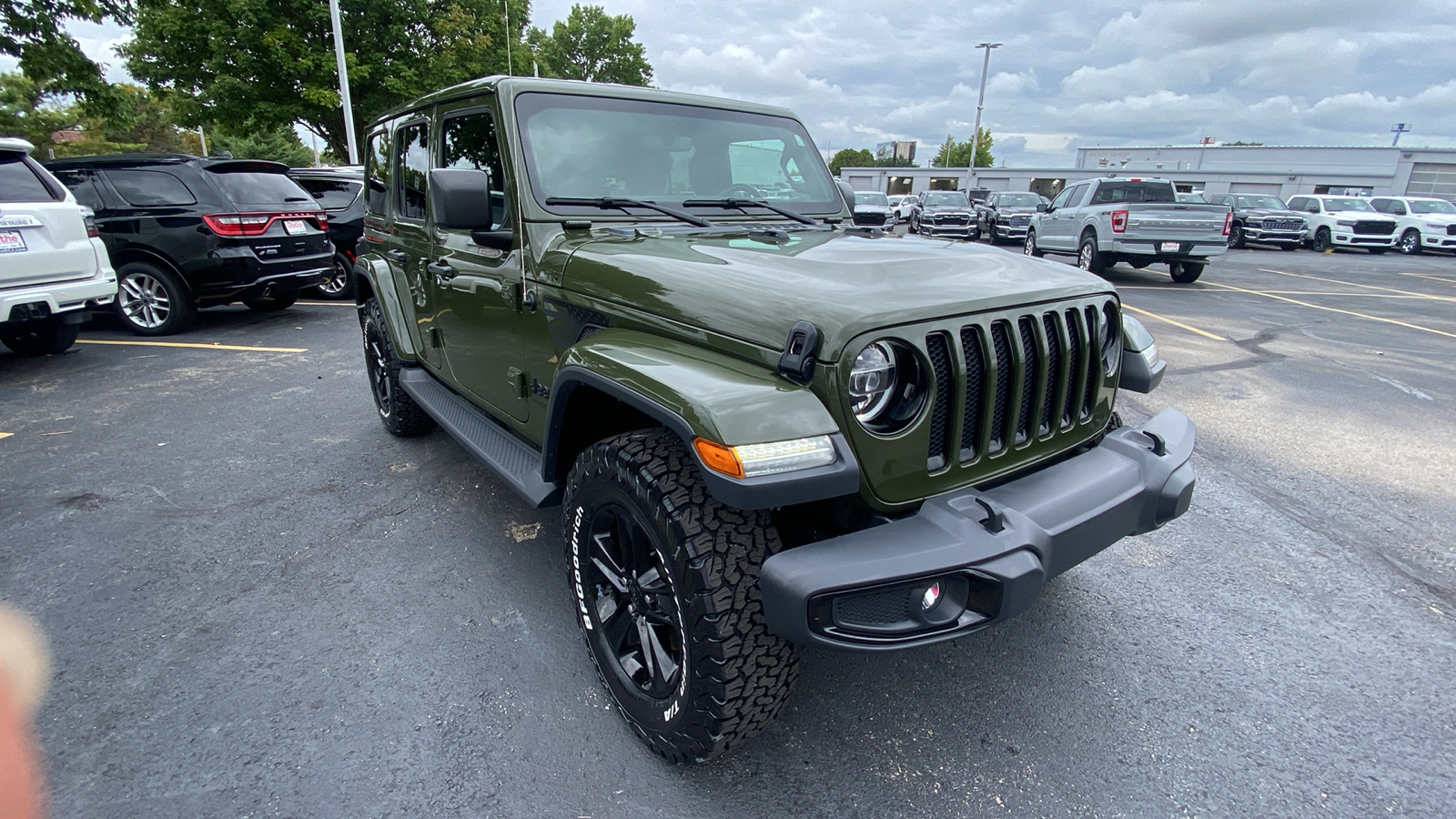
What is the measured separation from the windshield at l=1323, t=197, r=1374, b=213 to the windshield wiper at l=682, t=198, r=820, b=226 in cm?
2715

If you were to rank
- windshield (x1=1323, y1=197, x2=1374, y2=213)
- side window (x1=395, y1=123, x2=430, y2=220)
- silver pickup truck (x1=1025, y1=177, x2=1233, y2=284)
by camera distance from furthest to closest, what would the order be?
windshield (x1=1323, y1=197, x2=1374, y2=213)
silver pickup truck (x1=1025, y1=177, x2=1233, y2=284)
side window (x1=395, y1=123, x2=430, y2=220)

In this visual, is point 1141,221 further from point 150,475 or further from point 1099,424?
point 150,475

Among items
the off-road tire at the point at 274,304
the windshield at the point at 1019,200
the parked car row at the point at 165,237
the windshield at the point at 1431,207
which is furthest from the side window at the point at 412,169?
the windshield at the point at 1431,207

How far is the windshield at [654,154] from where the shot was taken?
9.22 ft

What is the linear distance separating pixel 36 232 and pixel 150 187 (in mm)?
1873

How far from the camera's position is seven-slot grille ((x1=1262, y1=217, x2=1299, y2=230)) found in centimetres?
2142

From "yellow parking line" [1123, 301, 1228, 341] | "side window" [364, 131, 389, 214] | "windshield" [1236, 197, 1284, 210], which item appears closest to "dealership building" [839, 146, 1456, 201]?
"windshield" [1236, 197, 1284, 210]

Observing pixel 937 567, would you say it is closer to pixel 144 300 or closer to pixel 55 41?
pixel 144 300

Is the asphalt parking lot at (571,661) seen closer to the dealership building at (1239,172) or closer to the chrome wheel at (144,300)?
the chrome wheel at (144,300)

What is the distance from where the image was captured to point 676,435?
1981mm

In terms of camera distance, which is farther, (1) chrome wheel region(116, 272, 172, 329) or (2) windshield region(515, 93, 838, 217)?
(1) chrome wheel region(116, 272, 172, 329)

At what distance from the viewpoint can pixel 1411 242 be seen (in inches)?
853

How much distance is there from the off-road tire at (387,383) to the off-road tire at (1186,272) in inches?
497

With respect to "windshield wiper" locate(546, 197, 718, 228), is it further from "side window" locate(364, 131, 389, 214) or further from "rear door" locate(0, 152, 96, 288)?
"rear door" locate(0, 152, 96, 288)
